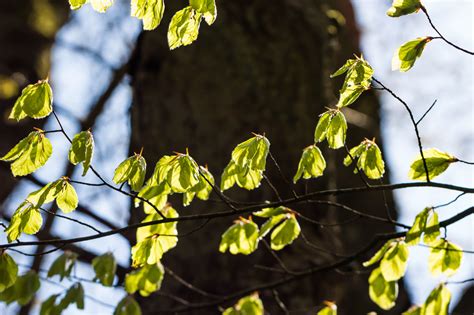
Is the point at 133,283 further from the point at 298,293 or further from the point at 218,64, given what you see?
the point at 218,64

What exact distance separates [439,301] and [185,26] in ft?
2.47

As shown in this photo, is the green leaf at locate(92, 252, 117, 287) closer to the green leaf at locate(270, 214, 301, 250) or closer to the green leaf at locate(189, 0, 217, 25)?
the green leaf at locate(270, 214, 301, 250)

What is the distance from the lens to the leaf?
4.13 ft

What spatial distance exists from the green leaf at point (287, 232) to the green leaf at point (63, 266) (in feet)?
Result: 1.86

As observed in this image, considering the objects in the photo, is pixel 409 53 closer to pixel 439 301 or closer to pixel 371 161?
pixel 371 161

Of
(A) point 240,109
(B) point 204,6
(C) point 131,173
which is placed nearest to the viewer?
(B) point 204,6

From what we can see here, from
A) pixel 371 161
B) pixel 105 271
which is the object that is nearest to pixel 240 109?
pixel 105 271

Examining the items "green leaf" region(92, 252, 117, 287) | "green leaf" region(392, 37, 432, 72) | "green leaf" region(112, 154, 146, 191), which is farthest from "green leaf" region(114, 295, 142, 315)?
"green leaf" region(392, 37, 432, 72)

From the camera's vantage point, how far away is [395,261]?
1.32 m

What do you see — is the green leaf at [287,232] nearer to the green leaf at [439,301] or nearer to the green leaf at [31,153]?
the green leaf at [439,301]

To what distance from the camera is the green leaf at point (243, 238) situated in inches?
57.0

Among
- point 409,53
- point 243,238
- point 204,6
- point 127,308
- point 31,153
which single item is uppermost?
point 204,6

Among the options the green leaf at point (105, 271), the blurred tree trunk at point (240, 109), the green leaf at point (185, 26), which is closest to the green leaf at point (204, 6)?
the green leaf at point (185, 26)

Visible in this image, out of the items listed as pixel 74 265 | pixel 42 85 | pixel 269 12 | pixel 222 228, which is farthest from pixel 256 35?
pixel 42 85
